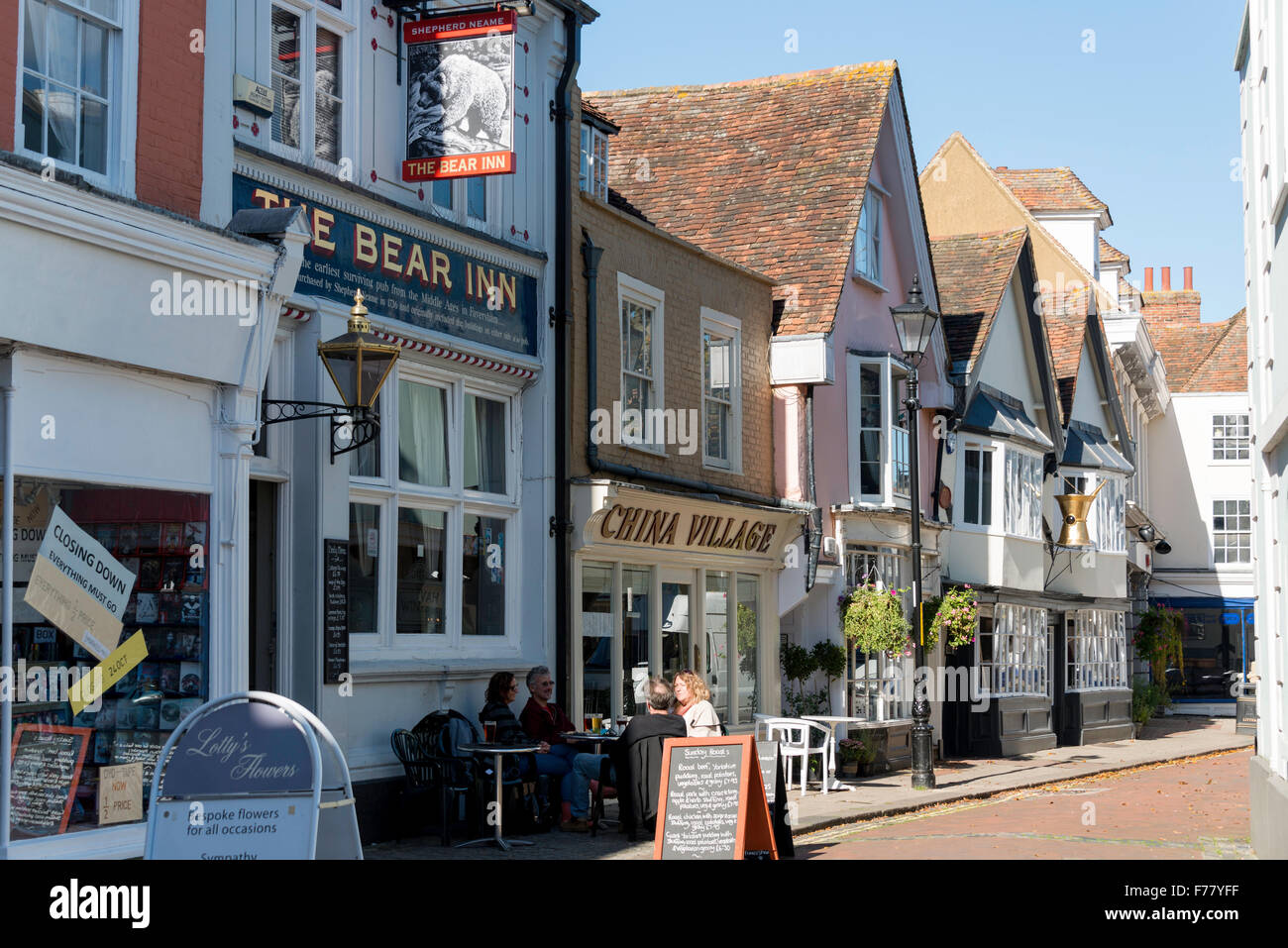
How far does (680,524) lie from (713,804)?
25.9 ft

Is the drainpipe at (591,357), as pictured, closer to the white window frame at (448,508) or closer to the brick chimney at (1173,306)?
the white window frame at (448,508)

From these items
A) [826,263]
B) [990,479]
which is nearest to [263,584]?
[826,263]

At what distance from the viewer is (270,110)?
1171 cm

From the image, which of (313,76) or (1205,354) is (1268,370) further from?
(1205,354)

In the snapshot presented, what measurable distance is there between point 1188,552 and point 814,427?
30.9 metres

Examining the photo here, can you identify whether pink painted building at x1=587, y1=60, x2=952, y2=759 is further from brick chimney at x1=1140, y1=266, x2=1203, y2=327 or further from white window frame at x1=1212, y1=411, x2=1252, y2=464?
brick chimney at x1=1140, y1=266, x2=1203, y2=327

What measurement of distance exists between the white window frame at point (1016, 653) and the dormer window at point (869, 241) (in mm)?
6664

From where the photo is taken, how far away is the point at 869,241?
2317 centimetres

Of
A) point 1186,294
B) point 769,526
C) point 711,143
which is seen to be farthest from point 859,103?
point 1186,294

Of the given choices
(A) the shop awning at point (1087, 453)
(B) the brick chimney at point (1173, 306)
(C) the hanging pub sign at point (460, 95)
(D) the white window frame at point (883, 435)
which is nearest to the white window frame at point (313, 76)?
(C) the hanging pub sign at point (460, 95)

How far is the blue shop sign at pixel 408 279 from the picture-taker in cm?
1221

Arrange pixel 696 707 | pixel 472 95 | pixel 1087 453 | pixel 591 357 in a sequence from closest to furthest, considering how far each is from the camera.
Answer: pixel 696 707
pixel 472 95
pixel 591 357
pixel 1087 453

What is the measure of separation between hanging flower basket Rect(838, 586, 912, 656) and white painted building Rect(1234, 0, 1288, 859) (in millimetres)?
7492
